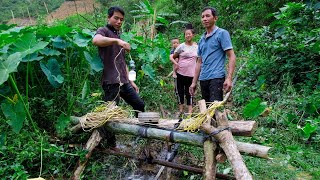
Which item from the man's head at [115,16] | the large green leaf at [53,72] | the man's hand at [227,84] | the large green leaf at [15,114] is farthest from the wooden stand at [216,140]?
the man's head at [115,16]

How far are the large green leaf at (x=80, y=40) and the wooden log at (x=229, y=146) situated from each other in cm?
194

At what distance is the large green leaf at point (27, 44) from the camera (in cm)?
330

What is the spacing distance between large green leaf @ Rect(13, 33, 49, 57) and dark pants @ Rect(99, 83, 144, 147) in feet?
2.77

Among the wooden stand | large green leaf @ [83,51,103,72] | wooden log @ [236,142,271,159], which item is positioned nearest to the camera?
the wooden stand

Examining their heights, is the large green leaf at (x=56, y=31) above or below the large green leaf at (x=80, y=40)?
above

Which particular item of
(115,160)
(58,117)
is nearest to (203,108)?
(115,160)

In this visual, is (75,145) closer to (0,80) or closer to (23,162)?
(23,162)

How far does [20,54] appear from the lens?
3.12m

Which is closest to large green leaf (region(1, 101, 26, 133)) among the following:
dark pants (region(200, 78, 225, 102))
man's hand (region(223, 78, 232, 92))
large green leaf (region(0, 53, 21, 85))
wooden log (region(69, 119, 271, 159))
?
large green leaf (region(0, 53, 21, 85))

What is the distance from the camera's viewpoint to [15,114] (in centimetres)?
333

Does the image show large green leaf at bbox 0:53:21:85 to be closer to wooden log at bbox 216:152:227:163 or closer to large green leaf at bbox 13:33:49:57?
large green leaf at bbox 13:33:49:57

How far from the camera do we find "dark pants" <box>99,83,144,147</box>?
371 cm

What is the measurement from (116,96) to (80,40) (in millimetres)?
920

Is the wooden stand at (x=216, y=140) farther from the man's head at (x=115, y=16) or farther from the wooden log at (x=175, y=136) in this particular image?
the man's head at (x=115, y=16)
